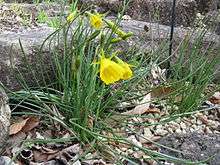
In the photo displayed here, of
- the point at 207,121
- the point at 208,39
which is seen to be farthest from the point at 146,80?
the point at 208,39

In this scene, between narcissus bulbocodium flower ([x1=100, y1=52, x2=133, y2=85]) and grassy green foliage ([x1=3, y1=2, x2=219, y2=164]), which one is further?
grassy green foliage ([x1=3, y1=2, x2=219, y2=164])

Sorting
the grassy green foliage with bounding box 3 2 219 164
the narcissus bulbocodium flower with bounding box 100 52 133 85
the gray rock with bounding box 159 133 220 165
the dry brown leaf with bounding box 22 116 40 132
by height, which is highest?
the narcissus bulbocodium flower with bounding box 100 52 133 85

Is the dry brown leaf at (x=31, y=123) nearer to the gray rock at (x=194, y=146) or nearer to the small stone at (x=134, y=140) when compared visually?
the small stone at (x=134, y=140)

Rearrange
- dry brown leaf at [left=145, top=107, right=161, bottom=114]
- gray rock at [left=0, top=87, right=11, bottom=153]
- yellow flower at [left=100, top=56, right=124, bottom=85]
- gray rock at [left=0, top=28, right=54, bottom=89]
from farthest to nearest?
dry brown leaf at [left=145, top=107, right=161, bottom=114]
gray rock at [left=0, top=28, right=54, bottom=89]
gray rock at [left=0, top=87, right=11, bottom=153]
yellow flower at [left=100, top=56, right=124, bottom=85]

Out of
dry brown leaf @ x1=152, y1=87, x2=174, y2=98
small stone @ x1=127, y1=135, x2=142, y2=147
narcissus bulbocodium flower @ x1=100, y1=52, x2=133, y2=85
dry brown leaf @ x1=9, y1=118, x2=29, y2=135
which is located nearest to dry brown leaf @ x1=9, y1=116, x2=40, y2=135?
dry brown leaf @ x1=9, y1=118, x2=29, y2=135

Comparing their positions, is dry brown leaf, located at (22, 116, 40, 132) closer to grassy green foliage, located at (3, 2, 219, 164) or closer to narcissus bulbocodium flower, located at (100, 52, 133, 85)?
grassy green foliage, located at (3, 2, 219, 164)

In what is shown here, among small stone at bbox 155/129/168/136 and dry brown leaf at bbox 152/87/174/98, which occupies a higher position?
dry brown leaf at bbox 152/87/174/98

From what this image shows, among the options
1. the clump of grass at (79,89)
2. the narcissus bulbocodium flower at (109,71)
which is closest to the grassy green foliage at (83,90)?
the clump of grass at (79,89)
